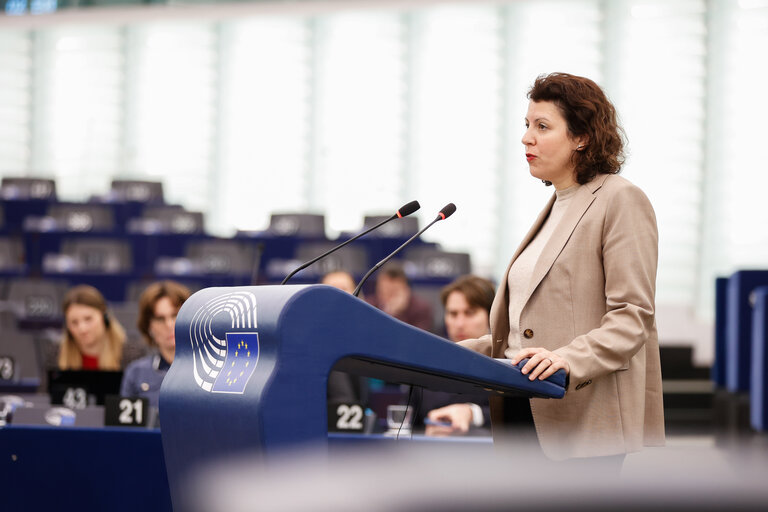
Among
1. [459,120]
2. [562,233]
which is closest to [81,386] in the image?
[562,233]

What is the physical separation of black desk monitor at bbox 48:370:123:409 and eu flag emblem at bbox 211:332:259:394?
1.85 metres

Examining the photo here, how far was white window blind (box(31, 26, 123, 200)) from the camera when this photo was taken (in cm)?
1009

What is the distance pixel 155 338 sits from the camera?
355 centimetres

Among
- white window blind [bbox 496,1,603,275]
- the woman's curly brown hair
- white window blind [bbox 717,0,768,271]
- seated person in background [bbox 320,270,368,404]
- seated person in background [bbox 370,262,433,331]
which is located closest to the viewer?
the woman's curly brown hair

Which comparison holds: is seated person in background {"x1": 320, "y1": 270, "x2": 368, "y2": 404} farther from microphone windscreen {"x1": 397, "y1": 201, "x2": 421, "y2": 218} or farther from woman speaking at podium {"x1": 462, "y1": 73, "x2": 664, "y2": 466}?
woman speaking at podium {"x1": 462, "y1": 73, "x2": 664, "y2": 466}

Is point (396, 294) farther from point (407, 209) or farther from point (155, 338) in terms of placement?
point (407, 209)

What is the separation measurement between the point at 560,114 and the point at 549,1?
8.41 m

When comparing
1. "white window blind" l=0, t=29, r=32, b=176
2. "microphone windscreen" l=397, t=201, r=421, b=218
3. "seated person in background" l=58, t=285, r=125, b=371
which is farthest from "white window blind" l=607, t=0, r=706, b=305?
"microphone windscreen" l=397, t=201, r=421, b=218

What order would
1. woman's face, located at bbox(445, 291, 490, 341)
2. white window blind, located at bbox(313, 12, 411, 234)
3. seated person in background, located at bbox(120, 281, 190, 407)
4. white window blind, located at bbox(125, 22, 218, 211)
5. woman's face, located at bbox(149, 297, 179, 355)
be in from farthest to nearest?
white window blind, located at bbox(125, 22, 218, 211) < white window blind, located at bbox(313, 12, 411, 234) < woman's face, located at bbox(149, 297, 179, 355) < seated person in background, located at bbox(120, 281, 190, 407) < woman's face, located at bbox(445, 291, 490, 341)

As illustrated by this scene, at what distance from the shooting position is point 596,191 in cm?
137

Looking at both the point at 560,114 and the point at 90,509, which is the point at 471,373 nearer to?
the point at 560,114

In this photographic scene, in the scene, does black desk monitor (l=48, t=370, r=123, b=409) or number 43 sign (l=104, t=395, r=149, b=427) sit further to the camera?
black desk monitor (l=48, t=370, r=123, b=409)

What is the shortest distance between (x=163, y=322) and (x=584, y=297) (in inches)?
95.8

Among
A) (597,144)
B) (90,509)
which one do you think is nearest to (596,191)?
(597,144)
